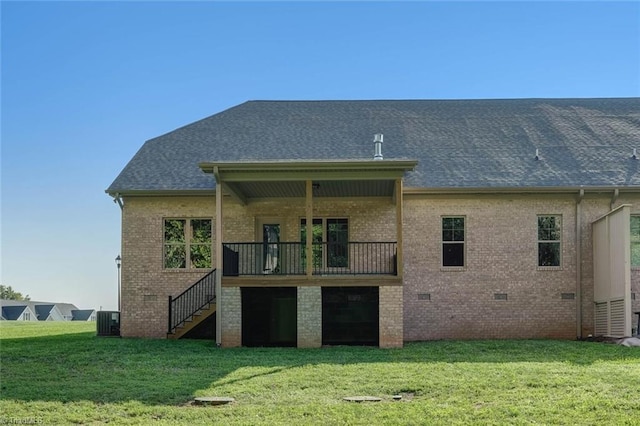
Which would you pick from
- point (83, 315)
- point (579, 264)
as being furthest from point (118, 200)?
point (83, 315)

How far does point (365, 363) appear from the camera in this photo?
14.1 meters

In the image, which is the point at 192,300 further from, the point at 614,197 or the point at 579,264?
the point at 614,197

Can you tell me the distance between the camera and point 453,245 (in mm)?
20844

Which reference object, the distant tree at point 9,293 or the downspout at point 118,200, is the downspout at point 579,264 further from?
the distant tree at point 9,293

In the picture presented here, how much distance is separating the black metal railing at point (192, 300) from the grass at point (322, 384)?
3.54m

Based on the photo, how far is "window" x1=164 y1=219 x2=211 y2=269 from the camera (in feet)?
69.4

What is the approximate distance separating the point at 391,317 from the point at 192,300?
19.9 feet

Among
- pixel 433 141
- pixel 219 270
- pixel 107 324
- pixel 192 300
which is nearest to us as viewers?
pixel 219 270

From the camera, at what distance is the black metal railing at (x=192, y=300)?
20.5 metres

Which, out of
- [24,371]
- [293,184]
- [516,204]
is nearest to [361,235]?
[293,184]

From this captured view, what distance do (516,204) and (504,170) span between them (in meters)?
1.14

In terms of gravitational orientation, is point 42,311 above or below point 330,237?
below

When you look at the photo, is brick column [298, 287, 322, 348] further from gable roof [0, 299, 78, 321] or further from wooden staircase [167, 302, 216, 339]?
gable roof [0, 299, 78, 321]

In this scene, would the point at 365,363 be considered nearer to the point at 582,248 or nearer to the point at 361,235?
the point at 361,235
